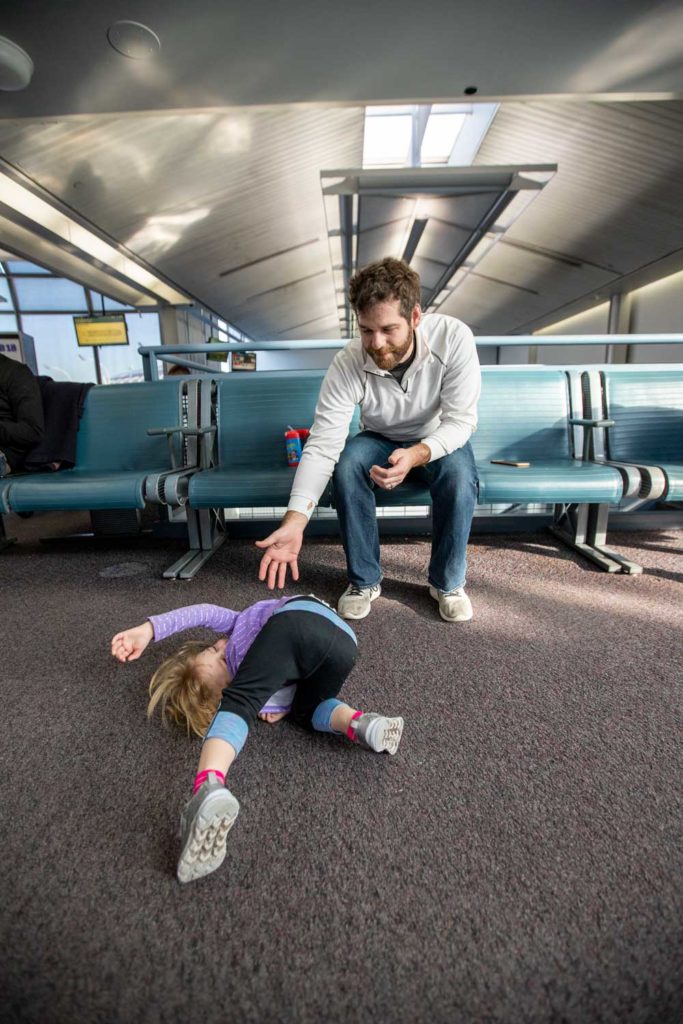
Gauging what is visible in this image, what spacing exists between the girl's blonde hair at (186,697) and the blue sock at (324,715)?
0.75ft

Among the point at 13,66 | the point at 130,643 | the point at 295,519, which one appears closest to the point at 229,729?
the point at 130,643

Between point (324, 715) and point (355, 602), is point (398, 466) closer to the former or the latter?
point (355, 602)

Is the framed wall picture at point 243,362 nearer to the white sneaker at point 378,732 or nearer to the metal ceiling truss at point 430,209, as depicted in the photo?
the metal ceiling truss at point 430,209

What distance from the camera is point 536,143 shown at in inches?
198

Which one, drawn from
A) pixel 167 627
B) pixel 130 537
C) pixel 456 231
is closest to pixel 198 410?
pixel 130 537

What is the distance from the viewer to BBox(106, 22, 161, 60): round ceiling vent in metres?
2.90

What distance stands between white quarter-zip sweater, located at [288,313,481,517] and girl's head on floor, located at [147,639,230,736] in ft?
2.35

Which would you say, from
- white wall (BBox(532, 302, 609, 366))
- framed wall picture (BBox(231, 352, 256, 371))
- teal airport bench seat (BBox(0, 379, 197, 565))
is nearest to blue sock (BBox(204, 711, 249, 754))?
teal airport bench seat (BBox(0, 379, 197, 565))

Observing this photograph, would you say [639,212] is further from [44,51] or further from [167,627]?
[167,627]

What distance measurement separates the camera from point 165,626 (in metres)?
1.03

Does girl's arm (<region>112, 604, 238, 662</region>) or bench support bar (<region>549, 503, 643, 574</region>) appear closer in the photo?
girl's arm (<region>112, 604, 238, 662</region>)

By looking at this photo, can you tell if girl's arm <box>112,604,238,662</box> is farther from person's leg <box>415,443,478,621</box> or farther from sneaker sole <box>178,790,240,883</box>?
person's leg <box>415,443,478,621</box>


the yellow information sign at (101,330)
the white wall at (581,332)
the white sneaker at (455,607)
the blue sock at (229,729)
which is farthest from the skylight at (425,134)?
the blue sock at (229,729)

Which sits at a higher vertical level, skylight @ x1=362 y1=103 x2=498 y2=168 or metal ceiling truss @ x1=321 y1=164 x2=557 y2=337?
skylight @ x1=362 y1=103 x2=498 y2=168
